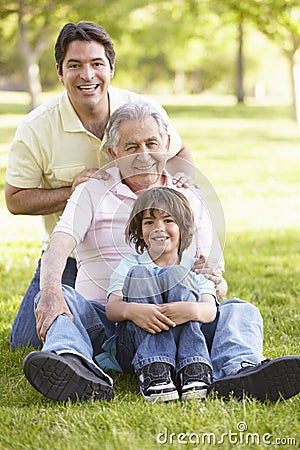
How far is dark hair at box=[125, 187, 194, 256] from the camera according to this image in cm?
316

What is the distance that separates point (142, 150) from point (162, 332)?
2.74 ft

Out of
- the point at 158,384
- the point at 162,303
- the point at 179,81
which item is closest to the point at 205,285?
the point at 162,303

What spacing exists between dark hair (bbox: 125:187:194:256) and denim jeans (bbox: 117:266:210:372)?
0.63 ft

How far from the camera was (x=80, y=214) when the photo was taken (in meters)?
3.39

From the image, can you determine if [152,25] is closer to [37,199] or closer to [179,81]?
[179,81]

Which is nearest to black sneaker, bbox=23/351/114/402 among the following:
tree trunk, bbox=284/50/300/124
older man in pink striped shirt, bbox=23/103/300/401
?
older man in pink striped shirt, bbox=23/103/300/401

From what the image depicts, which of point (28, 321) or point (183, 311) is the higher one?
point (183, 311)

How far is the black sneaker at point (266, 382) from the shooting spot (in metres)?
2.77

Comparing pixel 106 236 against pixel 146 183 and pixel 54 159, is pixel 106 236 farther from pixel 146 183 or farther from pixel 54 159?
pixel 54 159

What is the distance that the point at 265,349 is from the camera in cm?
363

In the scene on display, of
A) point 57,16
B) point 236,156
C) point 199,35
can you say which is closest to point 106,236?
point 236,156

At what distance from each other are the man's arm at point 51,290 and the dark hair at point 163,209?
32 cm

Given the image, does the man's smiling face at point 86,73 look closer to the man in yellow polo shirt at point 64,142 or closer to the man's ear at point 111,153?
the man in yellow polo shirt at point 64,142

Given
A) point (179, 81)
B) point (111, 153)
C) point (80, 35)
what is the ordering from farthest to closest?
point (179, 81) → point (80, 35) → point (111, 153)
